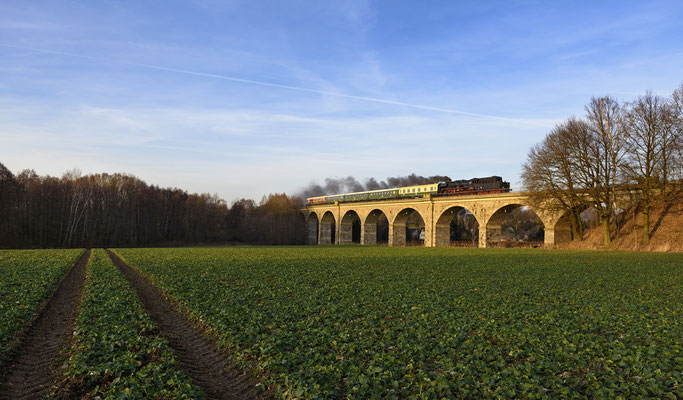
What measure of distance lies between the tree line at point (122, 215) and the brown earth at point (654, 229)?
2232 inches

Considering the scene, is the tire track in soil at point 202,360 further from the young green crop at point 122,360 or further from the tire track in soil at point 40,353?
the tire track in soil at point 40,353

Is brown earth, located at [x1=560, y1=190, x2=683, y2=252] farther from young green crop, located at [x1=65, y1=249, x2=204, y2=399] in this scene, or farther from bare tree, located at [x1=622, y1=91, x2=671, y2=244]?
young green crop, located at [x1=65, y1=249, x2=204, y2=399]

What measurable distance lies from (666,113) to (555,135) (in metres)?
8.32

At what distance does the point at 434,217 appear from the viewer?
51.3 meters

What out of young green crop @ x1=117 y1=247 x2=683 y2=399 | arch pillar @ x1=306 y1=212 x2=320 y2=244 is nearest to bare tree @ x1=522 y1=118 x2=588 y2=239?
young green crop @ x1=117 y1=247 x2=683 y2=399

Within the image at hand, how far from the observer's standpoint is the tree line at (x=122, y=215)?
187ft

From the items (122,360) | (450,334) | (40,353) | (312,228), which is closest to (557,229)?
(450,334)

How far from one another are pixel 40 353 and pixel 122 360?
2.47 m

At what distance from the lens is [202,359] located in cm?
768

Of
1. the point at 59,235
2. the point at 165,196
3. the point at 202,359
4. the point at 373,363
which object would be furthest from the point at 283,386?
the point at 165,196

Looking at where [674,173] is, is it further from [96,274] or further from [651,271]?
[96,274]

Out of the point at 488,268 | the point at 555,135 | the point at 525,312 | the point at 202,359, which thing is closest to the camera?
the point at 202,359

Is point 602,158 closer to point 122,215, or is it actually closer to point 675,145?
point 675,145

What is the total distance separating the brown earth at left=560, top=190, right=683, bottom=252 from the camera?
32.8 m
